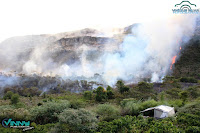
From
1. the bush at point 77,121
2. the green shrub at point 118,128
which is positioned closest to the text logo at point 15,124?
the bush at point 77,121

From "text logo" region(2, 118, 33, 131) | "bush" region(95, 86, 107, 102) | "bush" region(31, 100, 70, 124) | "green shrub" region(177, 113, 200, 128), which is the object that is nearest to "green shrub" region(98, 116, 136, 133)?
"green shrub" region(177, 113, 200, 128)

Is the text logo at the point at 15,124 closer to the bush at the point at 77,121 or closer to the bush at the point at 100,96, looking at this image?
the bush at the point at 77,121

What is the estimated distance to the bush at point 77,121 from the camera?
498 inches

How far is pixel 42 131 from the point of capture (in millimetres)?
14211

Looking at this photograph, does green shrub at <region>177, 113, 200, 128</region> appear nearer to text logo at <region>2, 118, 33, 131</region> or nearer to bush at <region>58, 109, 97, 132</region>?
bush at <region>58, 109, 97, 132</region>

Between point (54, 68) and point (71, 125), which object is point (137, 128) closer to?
point (71, 125)

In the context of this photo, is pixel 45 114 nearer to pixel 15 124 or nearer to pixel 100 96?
pixel 15 124

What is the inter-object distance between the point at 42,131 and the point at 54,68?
8439cm

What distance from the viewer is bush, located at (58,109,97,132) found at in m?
12.7

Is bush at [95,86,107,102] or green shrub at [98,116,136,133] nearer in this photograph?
green shrub at [98,116,136,133]

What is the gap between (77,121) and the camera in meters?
12.7

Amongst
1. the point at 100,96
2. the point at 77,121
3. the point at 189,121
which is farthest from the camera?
the point at 100,96

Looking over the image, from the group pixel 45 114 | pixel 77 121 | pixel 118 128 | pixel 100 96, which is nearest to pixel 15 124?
pixel 45 114

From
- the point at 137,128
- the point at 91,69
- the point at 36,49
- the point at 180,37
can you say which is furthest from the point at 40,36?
the point at 137,128
